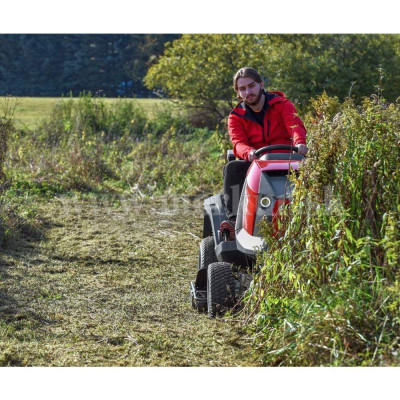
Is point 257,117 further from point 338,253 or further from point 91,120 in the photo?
point 91,120

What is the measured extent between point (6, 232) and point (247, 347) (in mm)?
3504

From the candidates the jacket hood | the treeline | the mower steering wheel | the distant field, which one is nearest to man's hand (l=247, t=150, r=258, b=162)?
the mower steering wheel

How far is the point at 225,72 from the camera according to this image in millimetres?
13977

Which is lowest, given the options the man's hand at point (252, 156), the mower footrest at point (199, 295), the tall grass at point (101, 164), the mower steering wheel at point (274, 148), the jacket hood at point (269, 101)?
the mower footrest at point (199, 295)

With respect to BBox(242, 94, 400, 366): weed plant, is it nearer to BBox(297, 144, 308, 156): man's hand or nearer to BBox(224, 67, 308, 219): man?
BBox(297, 144, 308, 156): man's hand

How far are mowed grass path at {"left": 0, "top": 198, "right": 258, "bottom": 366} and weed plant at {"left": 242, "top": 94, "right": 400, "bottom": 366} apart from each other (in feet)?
1.17

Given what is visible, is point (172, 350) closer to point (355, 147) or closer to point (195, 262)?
point (355, 147)

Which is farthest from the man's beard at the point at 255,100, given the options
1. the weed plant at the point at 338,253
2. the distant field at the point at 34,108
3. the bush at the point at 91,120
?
the distant field at the point at 34,108

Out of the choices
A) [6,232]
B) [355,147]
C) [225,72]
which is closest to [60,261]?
[6,232]

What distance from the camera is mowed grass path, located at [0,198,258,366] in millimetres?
4277

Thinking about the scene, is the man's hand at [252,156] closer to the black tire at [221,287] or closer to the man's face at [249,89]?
the man's face at [249,89]

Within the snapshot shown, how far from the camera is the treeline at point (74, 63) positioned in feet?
82.2

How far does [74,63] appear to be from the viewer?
26188mm

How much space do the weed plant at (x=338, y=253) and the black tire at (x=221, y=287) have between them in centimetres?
32
